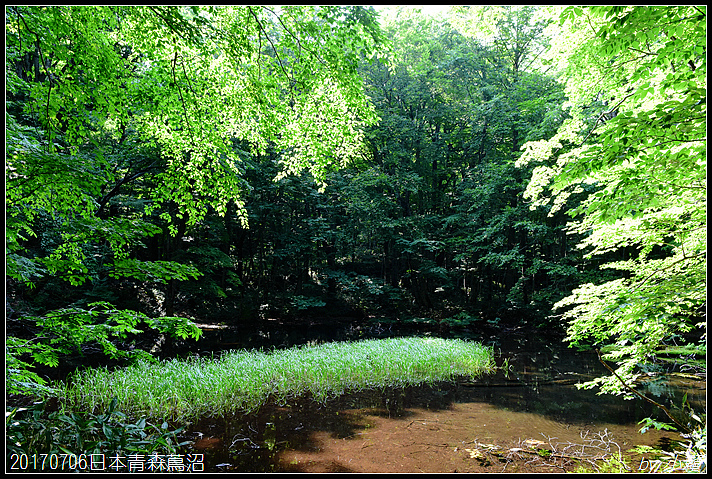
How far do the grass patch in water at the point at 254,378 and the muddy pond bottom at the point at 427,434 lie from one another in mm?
397

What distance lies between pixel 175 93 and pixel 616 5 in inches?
163

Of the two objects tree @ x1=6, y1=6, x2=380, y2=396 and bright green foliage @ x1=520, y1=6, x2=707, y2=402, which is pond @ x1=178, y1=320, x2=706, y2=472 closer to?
bright green foliage @ x1=520, y1=6, x2=707, y2=402

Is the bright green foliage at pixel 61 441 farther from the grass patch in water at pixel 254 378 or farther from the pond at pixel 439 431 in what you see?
the pond at pixel 439 431

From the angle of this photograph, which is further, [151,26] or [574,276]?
[574,276]

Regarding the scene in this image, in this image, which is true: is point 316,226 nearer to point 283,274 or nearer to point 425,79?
point 283,274

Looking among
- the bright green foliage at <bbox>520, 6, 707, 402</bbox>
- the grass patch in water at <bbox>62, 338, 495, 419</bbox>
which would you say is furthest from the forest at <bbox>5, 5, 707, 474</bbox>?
the grass patch in water at <bbox>62, 338, 495, 419</bbox>

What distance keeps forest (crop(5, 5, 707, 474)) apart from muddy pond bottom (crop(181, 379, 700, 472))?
758mm

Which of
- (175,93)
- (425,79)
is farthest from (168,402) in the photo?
(425,79)

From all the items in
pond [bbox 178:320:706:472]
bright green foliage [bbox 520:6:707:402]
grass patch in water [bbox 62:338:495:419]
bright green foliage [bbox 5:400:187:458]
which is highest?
bright green foliage [bbox 520:6:707:402]

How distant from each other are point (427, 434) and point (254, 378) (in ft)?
9.19

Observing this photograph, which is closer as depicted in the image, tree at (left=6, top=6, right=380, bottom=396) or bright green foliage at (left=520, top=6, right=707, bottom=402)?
bright green foliage at (left=520, top=6, right=707, bottom=402)

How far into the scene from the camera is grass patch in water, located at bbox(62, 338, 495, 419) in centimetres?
499

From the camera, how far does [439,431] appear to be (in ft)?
15.1

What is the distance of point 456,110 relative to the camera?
1914cm
